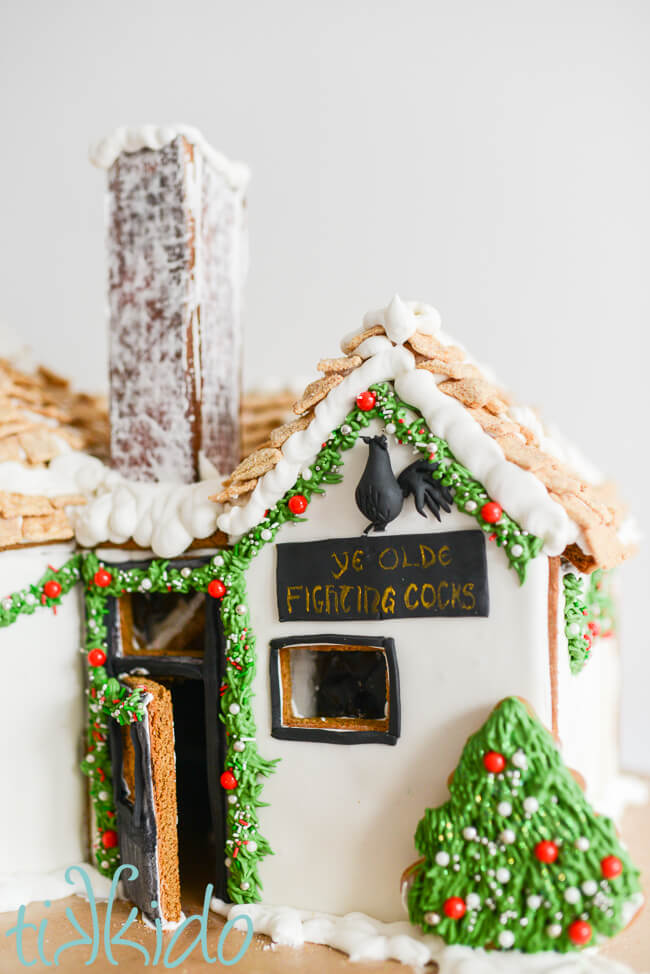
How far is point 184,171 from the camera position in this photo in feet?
12.6

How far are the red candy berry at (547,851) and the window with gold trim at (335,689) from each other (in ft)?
2.03

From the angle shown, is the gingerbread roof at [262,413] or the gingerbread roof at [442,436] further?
the gingerbread roof at [262,413]

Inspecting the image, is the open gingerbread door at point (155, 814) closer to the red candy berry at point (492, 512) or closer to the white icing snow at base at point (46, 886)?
the white icing snow at base at point (46, 886)

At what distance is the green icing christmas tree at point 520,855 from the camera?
8.96 feet

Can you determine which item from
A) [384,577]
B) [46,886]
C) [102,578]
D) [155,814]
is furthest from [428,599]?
[46,886]

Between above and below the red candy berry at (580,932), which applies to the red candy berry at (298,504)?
above

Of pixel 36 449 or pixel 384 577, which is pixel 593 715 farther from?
pixel 36 449

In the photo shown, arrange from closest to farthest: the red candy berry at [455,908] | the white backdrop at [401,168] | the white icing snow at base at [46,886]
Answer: the red candy berry at [455,908]
the white icing snow at base at [46,886]
the white backdrop at [401,168]

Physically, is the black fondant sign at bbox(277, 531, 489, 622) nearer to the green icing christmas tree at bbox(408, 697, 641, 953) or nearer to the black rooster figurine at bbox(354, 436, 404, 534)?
the black rooster figurine at bbox(354, 436, 404, 534)

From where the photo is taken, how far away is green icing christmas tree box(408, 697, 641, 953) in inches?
108

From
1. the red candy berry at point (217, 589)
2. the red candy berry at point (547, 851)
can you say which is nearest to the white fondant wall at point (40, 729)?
the red candy berry at point (217, 589)

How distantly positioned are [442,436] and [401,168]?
3.64 m

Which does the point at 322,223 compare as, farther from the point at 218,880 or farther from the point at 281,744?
the point at 218,880

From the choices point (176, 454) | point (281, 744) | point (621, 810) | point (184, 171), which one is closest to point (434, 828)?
point (281, 744)
